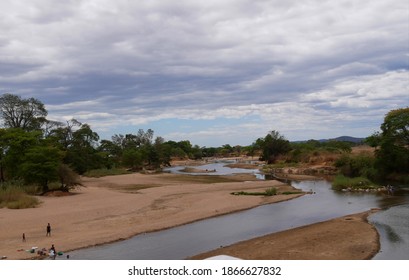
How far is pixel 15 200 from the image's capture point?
150ft

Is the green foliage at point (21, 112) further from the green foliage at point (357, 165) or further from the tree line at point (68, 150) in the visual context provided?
the green foliage at point (357, 165)

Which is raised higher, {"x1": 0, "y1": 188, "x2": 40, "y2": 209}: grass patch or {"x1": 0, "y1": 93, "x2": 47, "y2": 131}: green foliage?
{"x1": 0, "y1": 93, "x2": 47, "y2": 131}: green foliage

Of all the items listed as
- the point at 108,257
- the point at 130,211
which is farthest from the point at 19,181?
the point at 108,257

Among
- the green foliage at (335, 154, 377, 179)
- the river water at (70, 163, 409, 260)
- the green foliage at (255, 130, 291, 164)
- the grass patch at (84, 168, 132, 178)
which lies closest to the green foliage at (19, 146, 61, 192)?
the river water at (70, 163, 409, 260)

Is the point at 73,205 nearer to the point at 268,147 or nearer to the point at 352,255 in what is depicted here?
the point at 352,255

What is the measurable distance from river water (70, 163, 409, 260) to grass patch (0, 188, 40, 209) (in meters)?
19.2

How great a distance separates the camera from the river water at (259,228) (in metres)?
25.4

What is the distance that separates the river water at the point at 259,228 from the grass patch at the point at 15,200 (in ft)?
63.1

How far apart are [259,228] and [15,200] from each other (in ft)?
92.1

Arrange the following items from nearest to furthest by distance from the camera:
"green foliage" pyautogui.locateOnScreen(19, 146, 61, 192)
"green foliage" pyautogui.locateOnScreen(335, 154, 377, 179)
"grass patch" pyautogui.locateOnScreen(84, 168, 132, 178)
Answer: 1. "green foliage" pyautogui.locateOnScreen(19, 146, 61, 192)
2. "green foliage" pyautogui.locateOnScreen(335, 154, 377, 179)
3. "grass patch" pyautogui.locateOnScreen(84, 168, 132, 178)

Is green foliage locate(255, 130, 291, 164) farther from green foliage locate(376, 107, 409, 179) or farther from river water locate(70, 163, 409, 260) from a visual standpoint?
river water locate(70, 163, 409, 260)

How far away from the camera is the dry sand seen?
2872cm

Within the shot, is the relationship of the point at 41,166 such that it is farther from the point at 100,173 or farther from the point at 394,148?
the point at 394,148

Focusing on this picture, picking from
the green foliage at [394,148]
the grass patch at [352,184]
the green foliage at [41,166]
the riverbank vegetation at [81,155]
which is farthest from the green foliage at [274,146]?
the green foliage at [41,166]
